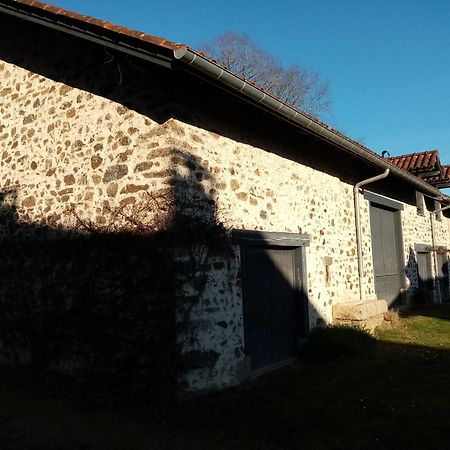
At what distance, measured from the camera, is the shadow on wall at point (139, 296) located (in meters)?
4.59

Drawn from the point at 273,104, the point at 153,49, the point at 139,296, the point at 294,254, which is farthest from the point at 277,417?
the point at 153,49

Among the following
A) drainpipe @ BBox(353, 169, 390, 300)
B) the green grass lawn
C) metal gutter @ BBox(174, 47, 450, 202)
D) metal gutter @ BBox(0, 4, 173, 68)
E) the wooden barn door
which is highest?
metal gutter @ BBox(0, 4, 173, 68)

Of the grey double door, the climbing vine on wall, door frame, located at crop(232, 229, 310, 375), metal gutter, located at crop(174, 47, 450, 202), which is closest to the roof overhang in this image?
metal gutter, located at crop(174, 47, 450, 202)

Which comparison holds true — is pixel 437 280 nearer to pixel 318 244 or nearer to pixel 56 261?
pixel 318 244

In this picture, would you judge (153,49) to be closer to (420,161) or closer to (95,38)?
(95,38)

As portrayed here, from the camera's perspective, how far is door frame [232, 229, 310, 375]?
5480 mm

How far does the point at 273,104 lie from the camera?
511cm

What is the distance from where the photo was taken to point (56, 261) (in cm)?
568

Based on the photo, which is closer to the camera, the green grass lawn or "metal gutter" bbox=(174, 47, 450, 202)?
the green grass lawn

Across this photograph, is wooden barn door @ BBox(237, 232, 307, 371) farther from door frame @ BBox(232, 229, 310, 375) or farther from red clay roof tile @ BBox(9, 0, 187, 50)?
red clay roof tile @ BBox(9, 0, 187, 50)

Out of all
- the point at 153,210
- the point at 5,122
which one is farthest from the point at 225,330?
the point at 5,122

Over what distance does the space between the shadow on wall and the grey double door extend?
4835mm

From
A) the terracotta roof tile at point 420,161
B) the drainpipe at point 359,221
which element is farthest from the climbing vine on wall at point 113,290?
the terracotta roof tile at point 420,161

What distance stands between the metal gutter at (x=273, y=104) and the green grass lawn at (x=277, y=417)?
3.18m
